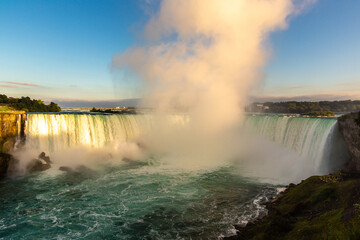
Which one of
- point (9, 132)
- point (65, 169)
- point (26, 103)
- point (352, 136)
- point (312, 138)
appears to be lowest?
point (65, 169)

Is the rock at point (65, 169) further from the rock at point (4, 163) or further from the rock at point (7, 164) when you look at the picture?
the rock at point (4, 163)

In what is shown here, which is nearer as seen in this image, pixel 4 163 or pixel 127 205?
pixel 127 205

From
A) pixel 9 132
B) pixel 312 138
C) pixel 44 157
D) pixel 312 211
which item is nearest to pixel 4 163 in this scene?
pixel 44 157

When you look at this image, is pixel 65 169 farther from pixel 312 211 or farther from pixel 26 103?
pixel 26 103

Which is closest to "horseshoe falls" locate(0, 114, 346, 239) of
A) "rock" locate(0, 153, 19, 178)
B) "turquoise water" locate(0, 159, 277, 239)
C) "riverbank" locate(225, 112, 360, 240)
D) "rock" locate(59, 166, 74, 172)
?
"turquoise water" locate(0, 159, 277, 239)

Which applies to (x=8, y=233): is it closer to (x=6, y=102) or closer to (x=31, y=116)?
(x=31, y=116)

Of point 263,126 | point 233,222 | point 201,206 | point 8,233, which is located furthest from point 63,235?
point 263,126

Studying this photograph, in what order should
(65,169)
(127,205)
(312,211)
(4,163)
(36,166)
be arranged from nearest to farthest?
(312,211)
(127,205)
(4,163)
(36,166)
(65,169)
